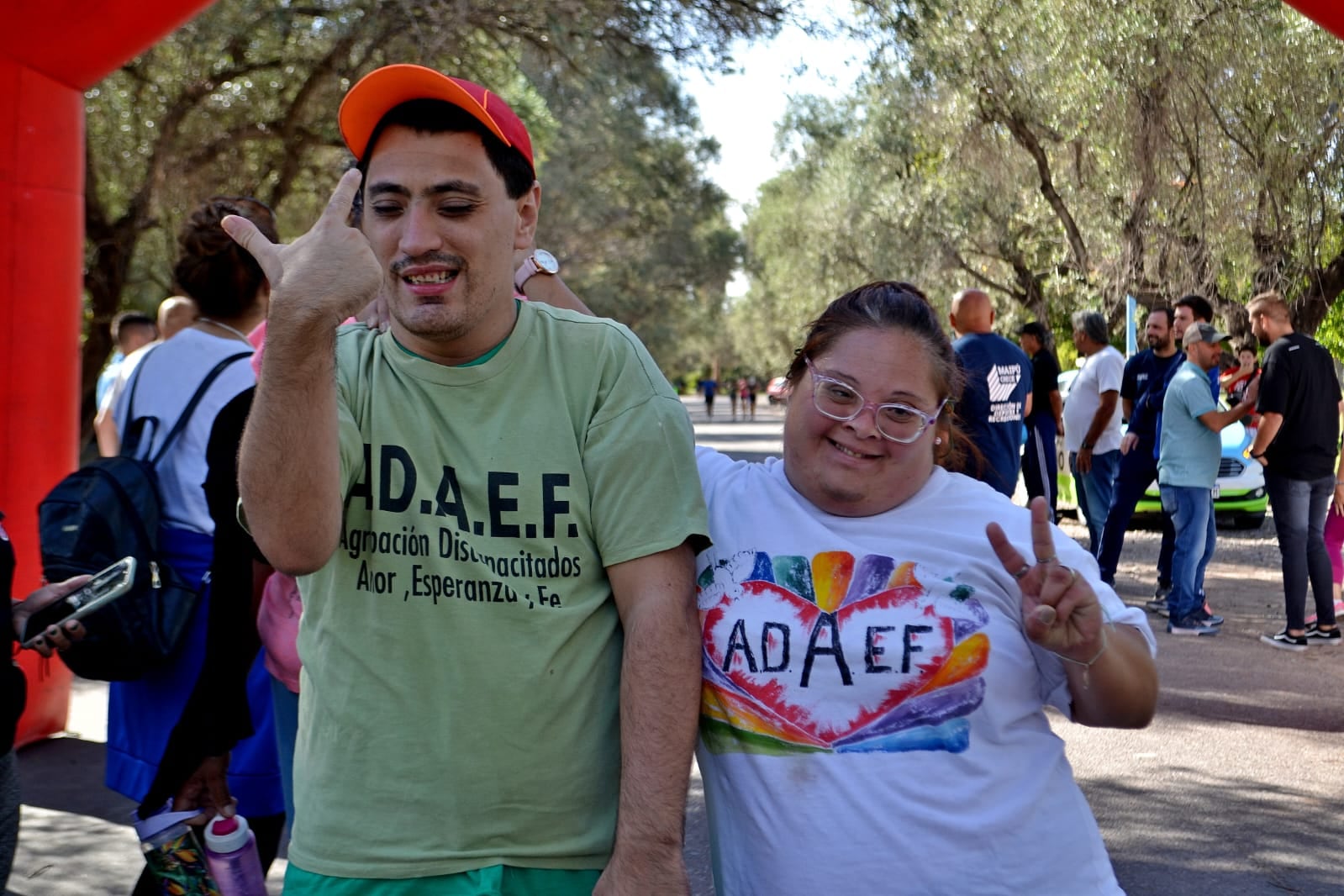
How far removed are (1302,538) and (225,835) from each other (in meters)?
6.65

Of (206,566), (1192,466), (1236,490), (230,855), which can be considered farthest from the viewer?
(1236,490)

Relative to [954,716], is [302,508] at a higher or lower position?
higher

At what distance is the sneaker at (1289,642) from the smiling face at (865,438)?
6.36m

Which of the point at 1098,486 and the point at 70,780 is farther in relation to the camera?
the point at 1098,486

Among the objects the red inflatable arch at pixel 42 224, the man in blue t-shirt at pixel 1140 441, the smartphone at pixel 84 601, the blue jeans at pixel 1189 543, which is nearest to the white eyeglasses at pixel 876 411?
the smartphone at pixel 84 601

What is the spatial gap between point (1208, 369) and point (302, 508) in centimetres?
761

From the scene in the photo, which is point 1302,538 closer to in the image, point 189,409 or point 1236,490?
point 1236,490

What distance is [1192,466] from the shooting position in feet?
26.3

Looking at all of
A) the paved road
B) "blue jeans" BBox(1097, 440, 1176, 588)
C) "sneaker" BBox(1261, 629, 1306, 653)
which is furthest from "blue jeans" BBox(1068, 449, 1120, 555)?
the paved road

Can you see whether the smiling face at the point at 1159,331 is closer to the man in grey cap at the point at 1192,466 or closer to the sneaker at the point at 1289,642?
the man in grey cap at the point at 1192,466

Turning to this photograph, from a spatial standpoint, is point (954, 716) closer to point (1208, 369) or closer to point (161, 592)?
point (161, 592)

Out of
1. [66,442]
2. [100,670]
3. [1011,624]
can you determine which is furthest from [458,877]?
[66,442]

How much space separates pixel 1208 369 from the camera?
324 inches

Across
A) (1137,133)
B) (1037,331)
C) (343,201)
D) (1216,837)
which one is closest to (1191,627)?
(1037,331)
